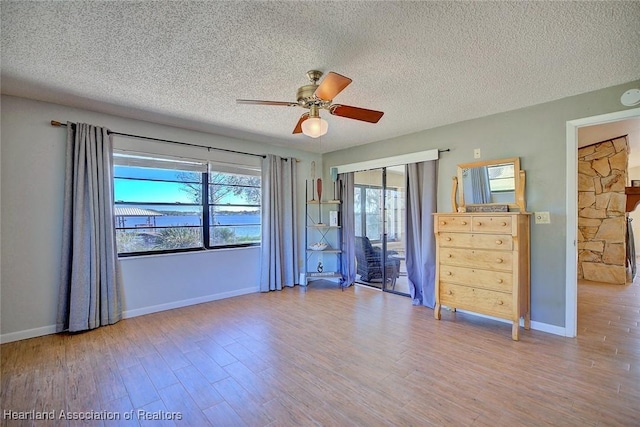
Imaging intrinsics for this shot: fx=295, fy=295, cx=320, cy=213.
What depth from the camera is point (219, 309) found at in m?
3.73

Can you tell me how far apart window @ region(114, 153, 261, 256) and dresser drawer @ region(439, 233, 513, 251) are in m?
2.75

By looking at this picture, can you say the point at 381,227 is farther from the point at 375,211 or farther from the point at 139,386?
the point at 139,386

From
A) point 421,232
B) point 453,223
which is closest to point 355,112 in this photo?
point 453,223

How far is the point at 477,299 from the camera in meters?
3.04

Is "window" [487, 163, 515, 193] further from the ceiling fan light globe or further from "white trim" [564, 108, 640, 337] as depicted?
the ceiling fan light globe

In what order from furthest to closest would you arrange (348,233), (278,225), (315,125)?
(348,233)
(278,225)
(315,125)

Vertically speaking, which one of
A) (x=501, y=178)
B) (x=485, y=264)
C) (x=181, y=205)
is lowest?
(x=485, y=264)

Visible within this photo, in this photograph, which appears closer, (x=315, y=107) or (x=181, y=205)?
(x=315, y=107)

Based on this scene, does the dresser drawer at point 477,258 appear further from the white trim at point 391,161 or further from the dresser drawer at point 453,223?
the white trim at point 391,161

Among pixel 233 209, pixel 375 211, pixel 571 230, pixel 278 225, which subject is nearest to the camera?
pixel 571 230

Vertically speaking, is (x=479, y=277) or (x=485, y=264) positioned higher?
(x=485, y=264)

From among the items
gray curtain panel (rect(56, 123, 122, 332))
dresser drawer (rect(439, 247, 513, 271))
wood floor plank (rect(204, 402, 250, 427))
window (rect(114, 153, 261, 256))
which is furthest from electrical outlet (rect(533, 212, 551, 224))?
gray curtain panel (rect(56, 123, 122, 332))

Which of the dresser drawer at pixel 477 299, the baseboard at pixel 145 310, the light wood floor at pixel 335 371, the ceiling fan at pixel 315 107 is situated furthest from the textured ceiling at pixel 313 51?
the light wood floor at pixel 335 371

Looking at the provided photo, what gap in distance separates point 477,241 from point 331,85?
2.23 metres
